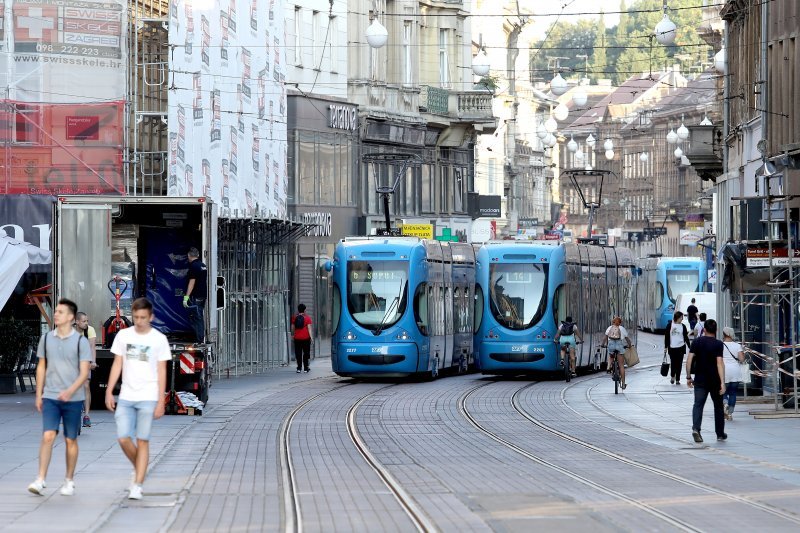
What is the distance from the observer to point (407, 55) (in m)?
66.6

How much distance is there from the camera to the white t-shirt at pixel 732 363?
2712 centimetres

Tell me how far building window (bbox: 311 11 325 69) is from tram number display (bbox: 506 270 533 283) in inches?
745

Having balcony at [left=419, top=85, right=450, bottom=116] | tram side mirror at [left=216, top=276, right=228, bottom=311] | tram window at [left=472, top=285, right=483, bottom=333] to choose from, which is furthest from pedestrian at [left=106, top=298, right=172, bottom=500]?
balcony at [left=419, top=85, right=450, bottom=116]

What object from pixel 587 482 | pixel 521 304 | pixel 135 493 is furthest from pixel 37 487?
pixel 521 304

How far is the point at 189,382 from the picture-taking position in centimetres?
2827

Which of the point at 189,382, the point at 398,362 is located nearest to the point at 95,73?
the point at 398,362

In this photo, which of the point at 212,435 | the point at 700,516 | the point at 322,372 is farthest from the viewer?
the point at 322,372

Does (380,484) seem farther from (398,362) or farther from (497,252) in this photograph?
(497,252)

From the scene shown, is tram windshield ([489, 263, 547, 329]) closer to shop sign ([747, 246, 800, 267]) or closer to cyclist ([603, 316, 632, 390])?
cyclist ([603, 316, 632, 390])

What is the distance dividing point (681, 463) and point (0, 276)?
570 inches

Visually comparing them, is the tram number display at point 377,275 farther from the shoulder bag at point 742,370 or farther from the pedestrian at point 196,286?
the shoulder bag at point 742,370

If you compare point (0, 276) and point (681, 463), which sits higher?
point (0, 276)

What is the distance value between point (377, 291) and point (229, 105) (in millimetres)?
10649

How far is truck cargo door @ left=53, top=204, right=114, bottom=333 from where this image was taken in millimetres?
29203
